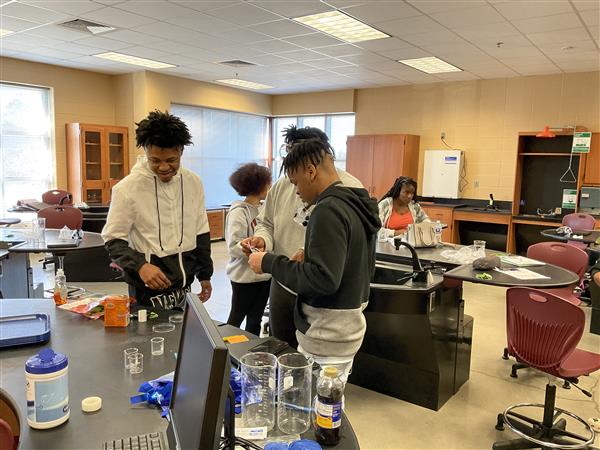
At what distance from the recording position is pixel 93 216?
675 centimetres

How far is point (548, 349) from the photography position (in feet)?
8.10

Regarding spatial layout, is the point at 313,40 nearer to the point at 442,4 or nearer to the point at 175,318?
the point at 442,4

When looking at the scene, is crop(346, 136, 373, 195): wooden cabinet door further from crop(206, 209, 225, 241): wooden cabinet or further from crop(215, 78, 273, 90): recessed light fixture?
crop(206, 209, 225, 241): wooden cabinet

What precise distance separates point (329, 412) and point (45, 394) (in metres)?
0.73

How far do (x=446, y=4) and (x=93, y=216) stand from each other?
213 inches

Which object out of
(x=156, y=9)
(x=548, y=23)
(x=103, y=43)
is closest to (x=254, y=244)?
(x=156, y=9)

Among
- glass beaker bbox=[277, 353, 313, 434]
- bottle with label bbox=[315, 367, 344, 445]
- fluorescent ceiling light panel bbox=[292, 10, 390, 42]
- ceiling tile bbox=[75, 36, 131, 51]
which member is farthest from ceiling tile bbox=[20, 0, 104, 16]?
bottle with label bbox=[315, 367, 344, 445]

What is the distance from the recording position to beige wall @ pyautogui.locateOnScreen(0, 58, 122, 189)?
7.23 meters

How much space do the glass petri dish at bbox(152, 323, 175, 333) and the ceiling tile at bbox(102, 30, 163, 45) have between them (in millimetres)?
4646

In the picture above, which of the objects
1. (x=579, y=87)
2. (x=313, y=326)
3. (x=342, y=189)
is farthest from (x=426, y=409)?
(x=579, y=87)

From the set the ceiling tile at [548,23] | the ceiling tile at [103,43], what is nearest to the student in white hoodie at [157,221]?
the ceiling tile at [548,23]

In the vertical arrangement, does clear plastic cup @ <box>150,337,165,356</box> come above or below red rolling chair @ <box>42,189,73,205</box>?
below

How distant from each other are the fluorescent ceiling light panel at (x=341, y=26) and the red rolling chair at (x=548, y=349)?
3.38 m

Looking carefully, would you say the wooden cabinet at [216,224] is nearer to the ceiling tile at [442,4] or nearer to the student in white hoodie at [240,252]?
the ceiling tile at [442,4]
